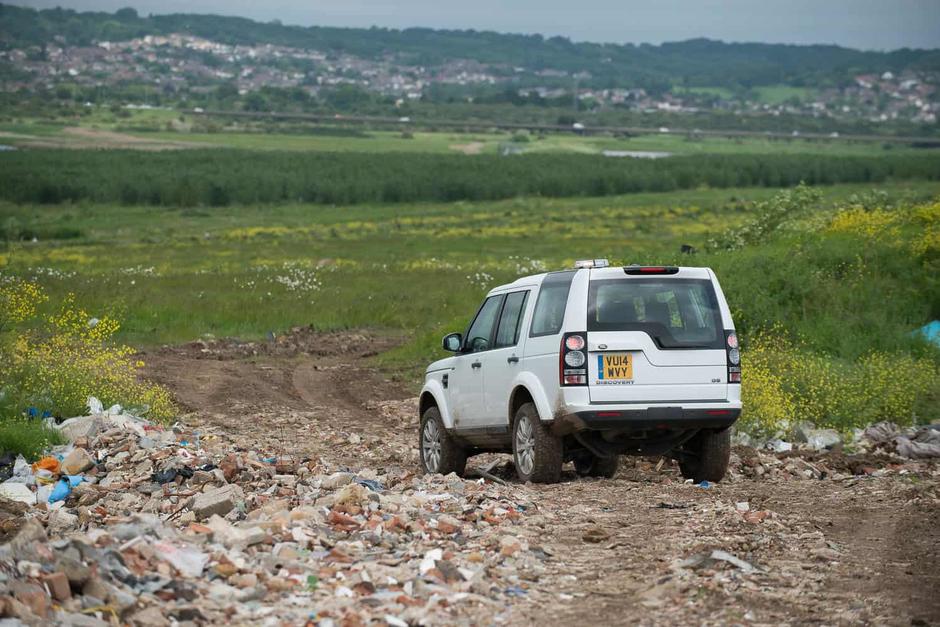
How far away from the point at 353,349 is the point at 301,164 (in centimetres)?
9453

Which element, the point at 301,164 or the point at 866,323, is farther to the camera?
the point at 301,164

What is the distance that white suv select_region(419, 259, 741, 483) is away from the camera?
38.5ft

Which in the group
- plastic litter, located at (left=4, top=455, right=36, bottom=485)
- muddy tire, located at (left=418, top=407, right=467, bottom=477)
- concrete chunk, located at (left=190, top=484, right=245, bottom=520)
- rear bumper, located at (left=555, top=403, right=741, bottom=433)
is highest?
rear bumper, located at (left=555, top=403, right=741, bottom=433)

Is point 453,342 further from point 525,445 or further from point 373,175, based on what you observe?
point 373,175

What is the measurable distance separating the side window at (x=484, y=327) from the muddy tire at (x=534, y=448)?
111 cm

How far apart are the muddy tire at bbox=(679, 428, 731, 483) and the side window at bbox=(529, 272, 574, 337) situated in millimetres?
1884

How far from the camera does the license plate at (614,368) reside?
1177cm

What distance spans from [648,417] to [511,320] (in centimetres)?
195

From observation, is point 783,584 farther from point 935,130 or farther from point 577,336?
point 935,130

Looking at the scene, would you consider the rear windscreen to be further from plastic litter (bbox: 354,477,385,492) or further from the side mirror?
plastic litter (bbox: 354,477,385,492)

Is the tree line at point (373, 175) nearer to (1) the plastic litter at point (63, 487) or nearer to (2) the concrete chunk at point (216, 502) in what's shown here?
(1) the plastic litter at point (63, 487)

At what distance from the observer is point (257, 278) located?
143ft

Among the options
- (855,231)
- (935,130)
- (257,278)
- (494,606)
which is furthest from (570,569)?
(935,130)

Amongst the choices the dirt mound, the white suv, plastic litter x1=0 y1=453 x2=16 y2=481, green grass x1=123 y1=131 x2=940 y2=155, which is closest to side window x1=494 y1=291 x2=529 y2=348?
the white suv
